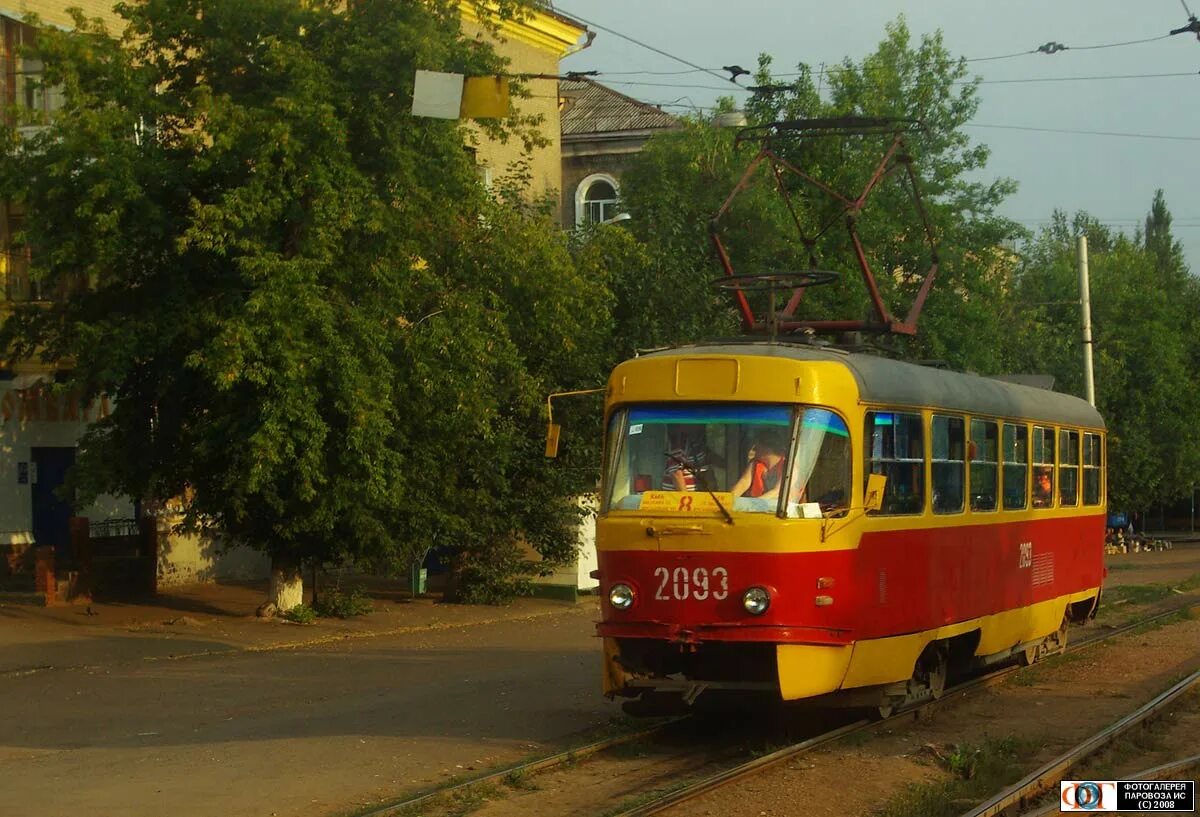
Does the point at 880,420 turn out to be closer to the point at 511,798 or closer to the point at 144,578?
the point at 511,798

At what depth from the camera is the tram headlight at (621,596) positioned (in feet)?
36.8

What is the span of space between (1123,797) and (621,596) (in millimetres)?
3765

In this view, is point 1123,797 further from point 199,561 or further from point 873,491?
point 199,561

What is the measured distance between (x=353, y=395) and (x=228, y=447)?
5.96 feet

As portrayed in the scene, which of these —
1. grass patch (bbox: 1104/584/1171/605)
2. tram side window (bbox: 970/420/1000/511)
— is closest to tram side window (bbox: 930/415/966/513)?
tram side window (bbox: 970/420/1000/511)

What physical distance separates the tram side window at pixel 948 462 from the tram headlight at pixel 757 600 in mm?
2689

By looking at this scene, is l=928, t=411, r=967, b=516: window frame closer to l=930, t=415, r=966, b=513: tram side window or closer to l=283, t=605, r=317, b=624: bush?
l=930, t=415, r=966, b=513: tram side window

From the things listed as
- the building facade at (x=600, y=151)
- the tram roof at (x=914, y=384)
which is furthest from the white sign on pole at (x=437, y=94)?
the building facade at (x=600, y=151)

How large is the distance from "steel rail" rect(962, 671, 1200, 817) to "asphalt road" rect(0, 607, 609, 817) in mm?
3864

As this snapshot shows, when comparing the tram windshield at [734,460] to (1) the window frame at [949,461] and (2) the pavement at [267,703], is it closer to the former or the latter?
(1) the window frame at [949,461]

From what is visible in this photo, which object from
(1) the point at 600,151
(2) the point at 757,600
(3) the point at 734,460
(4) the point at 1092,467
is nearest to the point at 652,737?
(2) the point at 757,600

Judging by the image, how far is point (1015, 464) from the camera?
15195 millimetres

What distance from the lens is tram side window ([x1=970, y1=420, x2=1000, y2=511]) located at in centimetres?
1388

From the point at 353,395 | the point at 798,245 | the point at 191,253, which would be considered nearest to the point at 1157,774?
the point at 353,395
